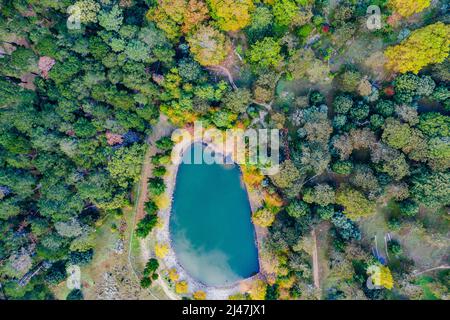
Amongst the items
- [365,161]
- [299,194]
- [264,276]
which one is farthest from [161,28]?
[264,276]

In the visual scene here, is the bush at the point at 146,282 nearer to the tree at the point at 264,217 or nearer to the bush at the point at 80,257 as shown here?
the bush at the point at 80,257

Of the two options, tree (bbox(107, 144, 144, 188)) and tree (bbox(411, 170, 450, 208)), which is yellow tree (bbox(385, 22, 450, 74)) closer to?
tree (bbox(411, 170, 450, 208))

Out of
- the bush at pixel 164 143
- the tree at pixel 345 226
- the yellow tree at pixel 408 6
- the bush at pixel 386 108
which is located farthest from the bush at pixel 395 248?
the bush at pixel 164 143

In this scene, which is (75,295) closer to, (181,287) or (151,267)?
(151,267)

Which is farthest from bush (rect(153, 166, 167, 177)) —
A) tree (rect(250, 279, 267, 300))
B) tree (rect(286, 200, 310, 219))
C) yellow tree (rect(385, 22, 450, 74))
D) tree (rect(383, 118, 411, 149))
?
yellow tree (rect(385, 22, 450, 74))

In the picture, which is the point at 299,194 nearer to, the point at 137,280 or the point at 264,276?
the point at 264,276
